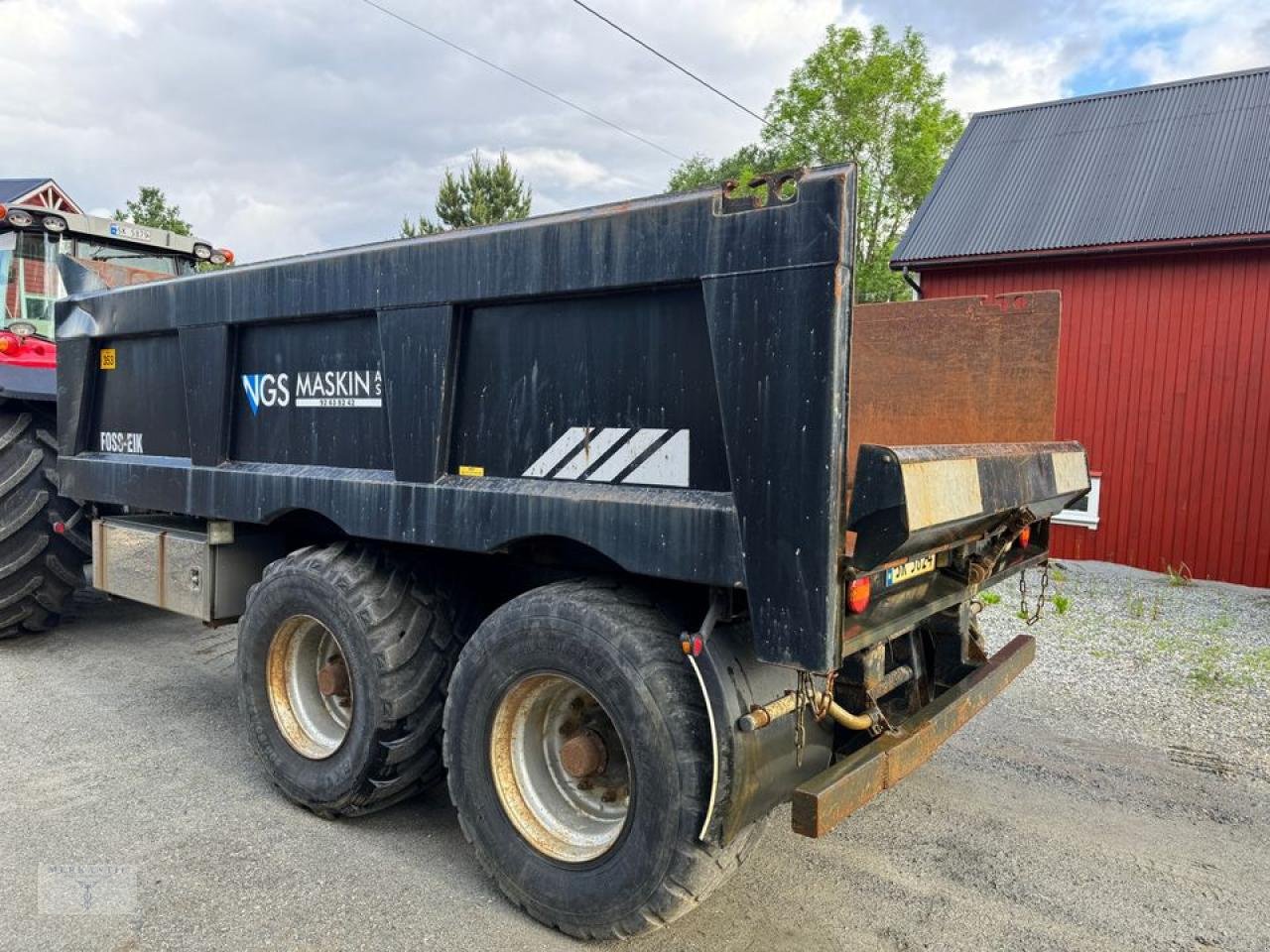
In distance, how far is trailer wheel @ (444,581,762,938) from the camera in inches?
96.0

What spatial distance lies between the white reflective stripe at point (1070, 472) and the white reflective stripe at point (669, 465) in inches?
66.6

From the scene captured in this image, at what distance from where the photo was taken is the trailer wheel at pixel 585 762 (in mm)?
2438

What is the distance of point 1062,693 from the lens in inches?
208

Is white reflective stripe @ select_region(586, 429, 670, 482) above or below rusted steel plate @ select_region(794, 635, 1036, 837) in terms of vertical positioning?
above

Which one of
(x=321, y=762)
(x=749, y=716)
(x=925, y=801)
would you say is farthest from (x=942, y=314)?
(x=321, y=762)

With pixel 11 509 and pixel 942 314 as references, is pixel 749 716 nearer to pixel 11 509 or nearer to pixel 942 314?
pixel 942 314

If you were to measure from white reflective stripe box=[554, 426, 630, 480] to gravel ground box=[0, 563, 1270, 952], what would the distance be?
4.65ft

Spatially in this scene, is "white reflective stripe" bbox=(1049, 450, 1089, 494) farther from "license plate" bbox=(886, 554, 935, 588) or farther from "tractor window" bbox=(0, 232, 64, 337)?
"tractor window" bbox=(0, 232, 64, 337)

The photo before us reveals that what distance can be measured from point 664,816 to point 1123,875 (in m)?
1.85

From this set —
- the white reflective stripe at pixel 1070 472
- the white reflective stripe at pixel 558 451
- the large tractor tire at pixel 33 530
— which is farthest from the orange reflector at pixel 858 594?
the large tractor tire at pixel 33 530

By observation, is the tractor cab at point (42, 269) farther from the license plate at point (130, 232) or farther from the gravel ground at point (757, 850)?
the gravel ground at point (757, 850)

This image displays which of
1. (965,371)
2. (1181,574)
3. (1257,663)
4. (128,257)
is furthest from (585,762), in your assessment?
(1181,574)

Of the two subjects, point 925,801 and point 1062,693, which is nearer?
point 925,801

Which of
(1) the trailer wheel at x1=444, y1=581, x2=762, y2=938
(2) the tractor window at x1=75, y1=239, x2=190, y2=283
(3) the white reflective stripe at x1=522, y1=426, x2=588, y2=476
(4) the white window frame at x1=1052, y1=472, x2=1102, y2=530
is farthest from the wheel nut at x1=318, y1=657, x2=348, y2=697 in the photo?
(4) the white window frame at x1=1052, y1=472, x2=1102, y2=530
